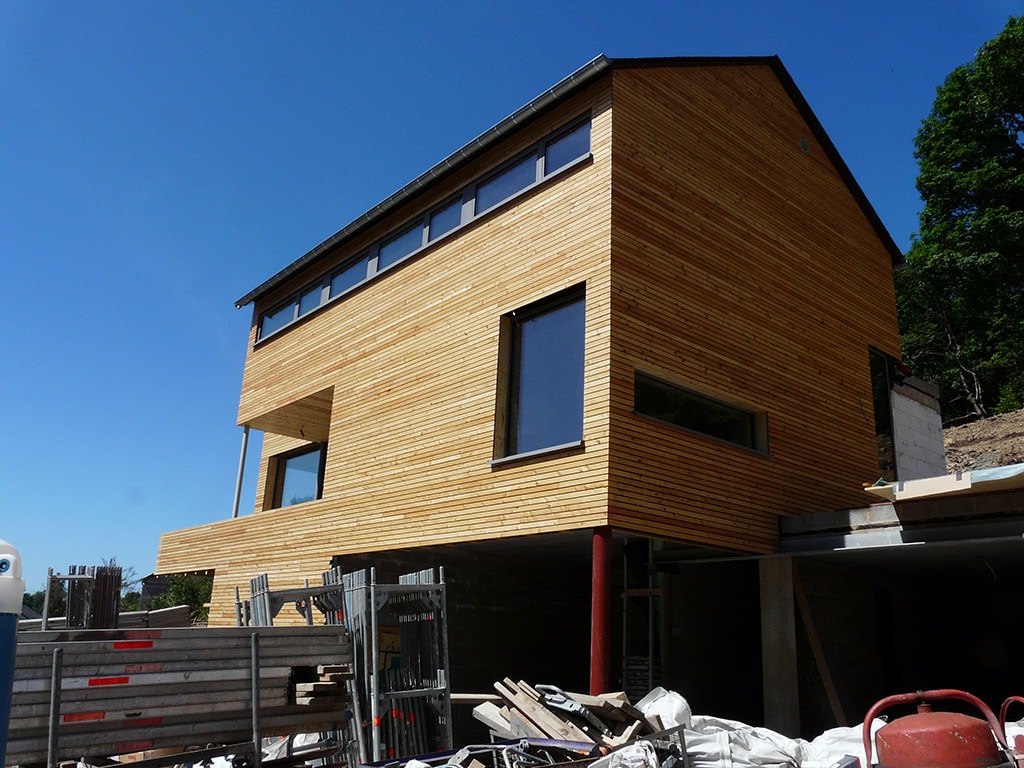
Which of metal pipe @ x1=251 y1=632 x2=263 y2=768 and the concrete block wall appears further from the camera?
the concrete block wall

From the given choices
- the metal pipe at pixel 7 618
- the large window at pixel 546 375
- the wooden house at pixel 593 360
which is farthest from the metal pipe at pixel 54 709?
the large window at pixel 546 375

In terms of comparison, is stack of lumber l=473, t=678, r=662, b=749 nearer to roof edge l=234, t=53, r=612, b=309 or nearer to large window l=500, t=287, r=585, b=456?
large window l=500, t=287, r=585, b=456

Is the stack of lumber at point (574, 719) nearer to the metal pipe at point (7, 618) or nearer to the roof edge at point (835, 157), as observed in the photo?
the metal pipe at point (7, 618)

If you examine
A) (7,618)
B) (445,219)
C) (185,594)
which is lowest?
(185,594)

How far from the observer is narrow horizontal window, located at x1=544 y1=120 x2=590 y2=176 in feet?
34.9

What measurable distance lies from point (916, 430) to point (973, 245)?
56.7 ft

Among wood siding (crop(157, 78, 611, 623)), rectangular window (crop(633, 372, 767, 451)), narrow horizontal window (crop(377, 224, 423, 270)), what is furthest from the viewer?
narrow horizontal window (crop(377, 224, 423, 270))

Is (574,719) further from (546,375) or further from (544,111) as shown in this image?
(544,111)

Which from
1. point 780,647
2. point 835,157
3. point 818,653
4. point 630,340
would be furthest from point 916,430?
point 630,340

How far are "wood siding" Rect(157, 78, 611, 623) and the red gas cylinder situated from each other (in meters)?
4.93

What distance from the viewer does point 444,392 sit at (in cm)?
1127

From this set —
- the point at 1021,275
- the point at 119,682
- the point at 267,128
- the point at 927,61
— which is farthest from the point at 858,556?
the point at 927,61

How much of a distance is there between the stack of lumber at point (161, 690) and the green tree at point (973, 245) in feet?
88.8

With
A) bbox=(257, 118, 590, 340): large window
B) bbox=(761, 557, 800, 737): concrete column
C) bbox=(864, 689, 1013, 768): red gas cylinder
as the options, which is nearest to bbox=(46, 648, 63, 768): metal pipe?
bbox=(864, 689, 1013, 768): red gas cylinder
